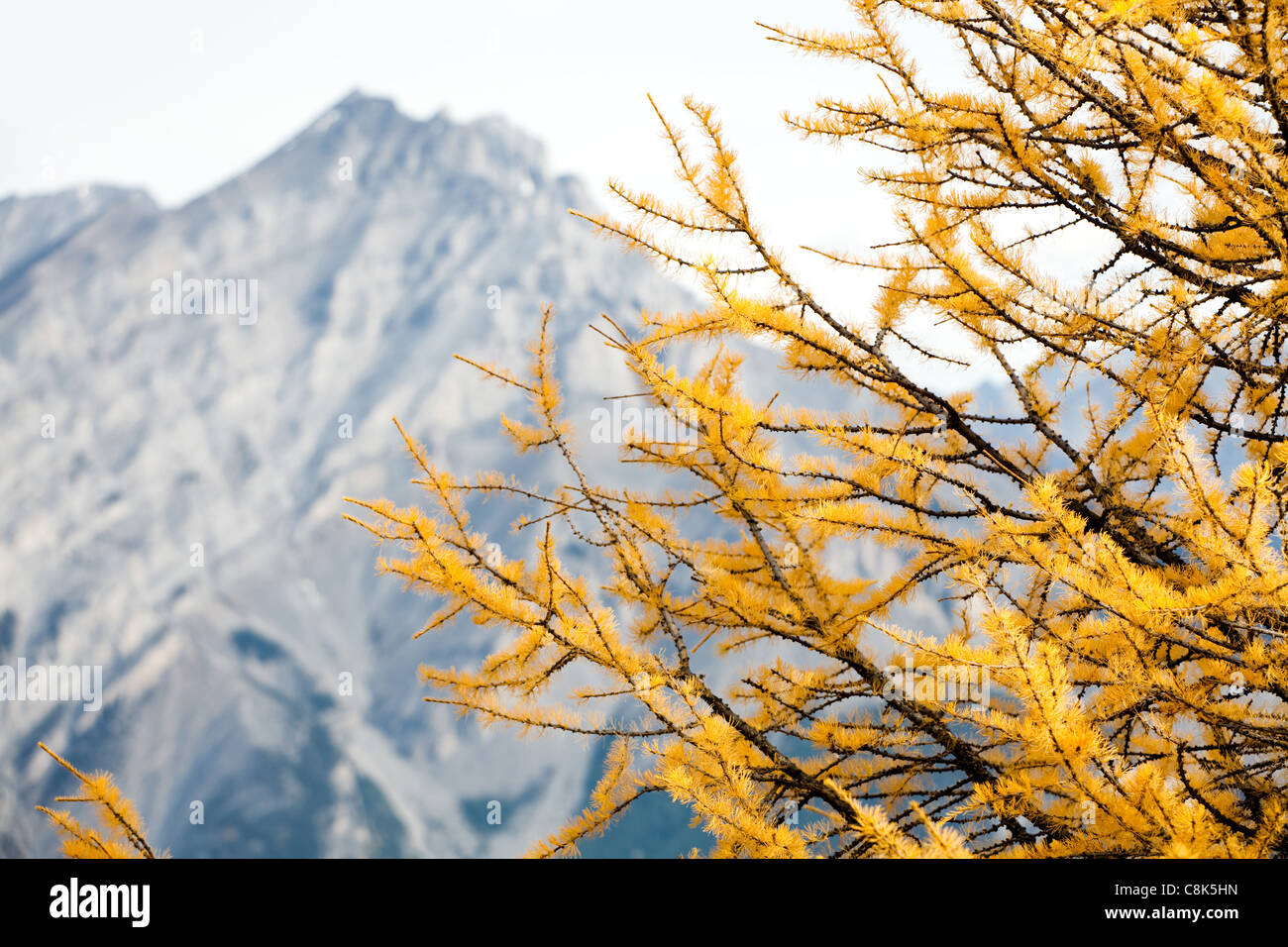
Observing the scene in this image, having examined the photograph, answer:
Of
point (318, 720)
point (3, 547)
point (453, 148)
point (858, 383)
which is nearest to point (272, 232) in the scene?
point (453, 148)

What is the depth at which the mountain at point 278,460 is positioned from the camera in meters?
68.4

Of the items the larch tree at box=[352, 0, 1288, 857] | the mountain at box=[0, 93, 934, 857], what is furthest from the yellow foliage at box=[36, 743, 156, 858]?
the mountain at box=[0, 93, 934, 857]

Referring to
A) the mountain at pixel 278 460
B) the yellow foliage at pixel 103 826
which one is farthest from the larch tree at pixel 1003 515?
the mountain at pixel 278 460

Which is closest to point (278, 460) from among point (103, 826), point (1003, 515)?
point (103, 826)

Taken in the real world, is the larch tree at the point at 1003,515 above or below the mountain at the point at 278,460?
below

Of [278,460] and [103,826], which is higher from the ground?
[278,460]

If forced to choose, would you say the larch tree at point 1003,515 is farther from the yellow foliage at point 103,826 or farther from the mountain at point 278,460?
the mountain at point 278,460

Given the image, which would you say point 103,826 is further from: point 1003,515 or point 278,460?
point 278,460

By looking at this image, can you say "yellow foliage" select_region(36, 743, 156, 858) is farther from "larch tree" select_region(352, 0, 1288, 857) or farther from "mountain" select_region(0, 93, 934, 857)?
"mountain" select_region(0, 93, 934, 857)

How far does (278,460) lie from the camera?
91.8 meters

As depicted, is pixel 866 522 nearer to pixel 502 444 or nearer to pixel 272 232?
pixel 502 444

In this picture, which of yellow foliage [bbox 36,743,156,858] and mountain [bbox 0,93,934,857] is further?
mountain [bbox 0,93,934,857]

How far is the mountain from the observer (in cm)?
6838

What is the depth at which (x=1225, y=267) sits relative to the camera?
6.68 feet
